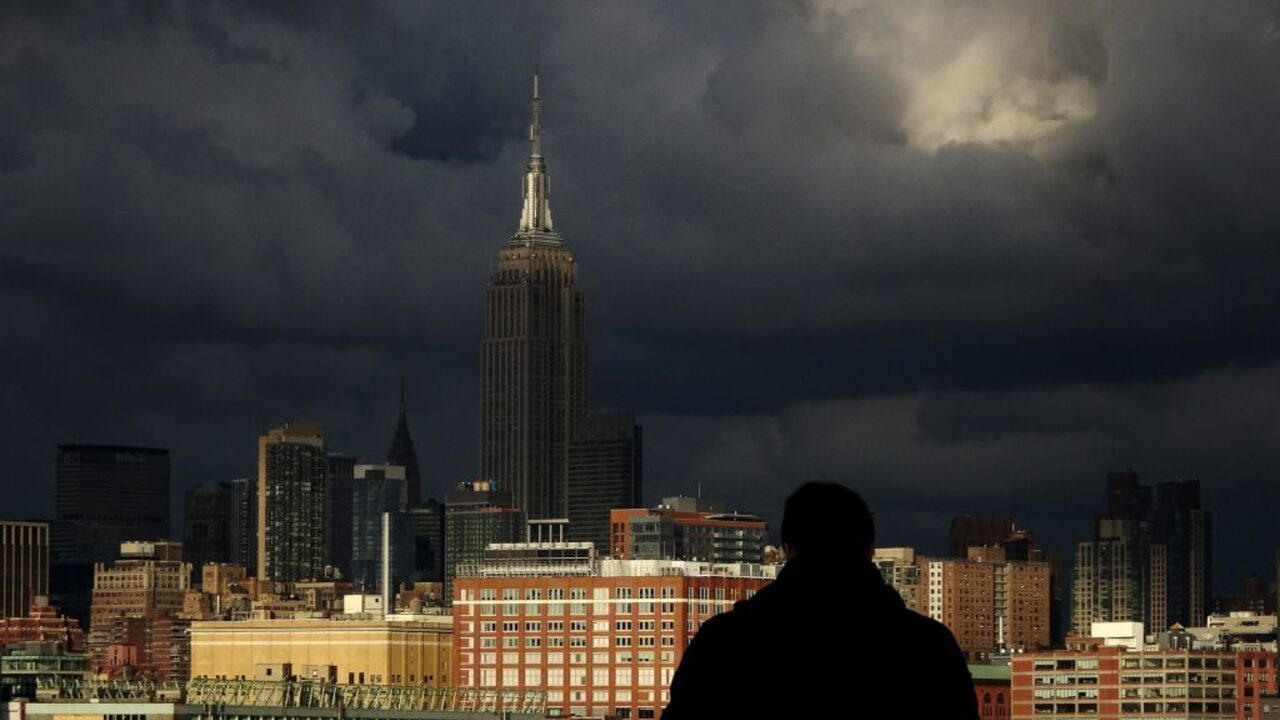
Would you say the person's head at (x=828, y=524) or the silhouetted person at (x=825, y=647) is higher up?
the person's head at (x=828, y=524)

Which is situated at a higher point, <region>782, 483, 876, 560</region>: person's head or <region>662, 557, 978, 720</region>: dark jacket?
<region>782, 483, 876, 560</region>: person's head

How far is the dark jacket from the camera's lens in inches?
581

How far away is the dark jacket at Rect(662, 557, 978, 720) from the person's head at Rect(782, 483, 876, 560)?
74 millimetres

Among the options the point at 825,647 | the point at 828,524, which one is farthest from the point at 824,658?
the point at 828,524

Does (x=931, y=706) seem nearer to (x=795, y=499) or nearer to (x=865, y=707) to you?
(x=865, y=707)

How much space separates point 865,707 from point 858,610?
1.99 ft

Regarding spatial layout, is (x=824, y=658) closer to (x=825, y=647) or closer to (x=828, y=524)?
(x=825, y=647)

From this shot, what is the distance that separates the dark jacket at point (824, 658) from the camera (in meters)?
14.8

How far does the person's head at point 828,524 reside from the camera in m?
15.2

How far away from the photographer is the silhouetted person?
1477 centimetres

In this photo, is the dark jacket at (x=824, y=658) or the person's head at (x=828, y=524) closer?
the dark jacket at (x=824, y=658)

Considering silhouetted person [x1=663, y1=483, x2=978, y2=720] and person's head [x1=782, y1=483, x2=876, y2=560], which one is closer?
silhouetted person [x1=663, y1=483, x2=978, y2=720]

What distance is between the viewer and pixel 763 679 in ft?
48.6

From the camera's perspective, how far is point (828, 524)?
15.4 meters
